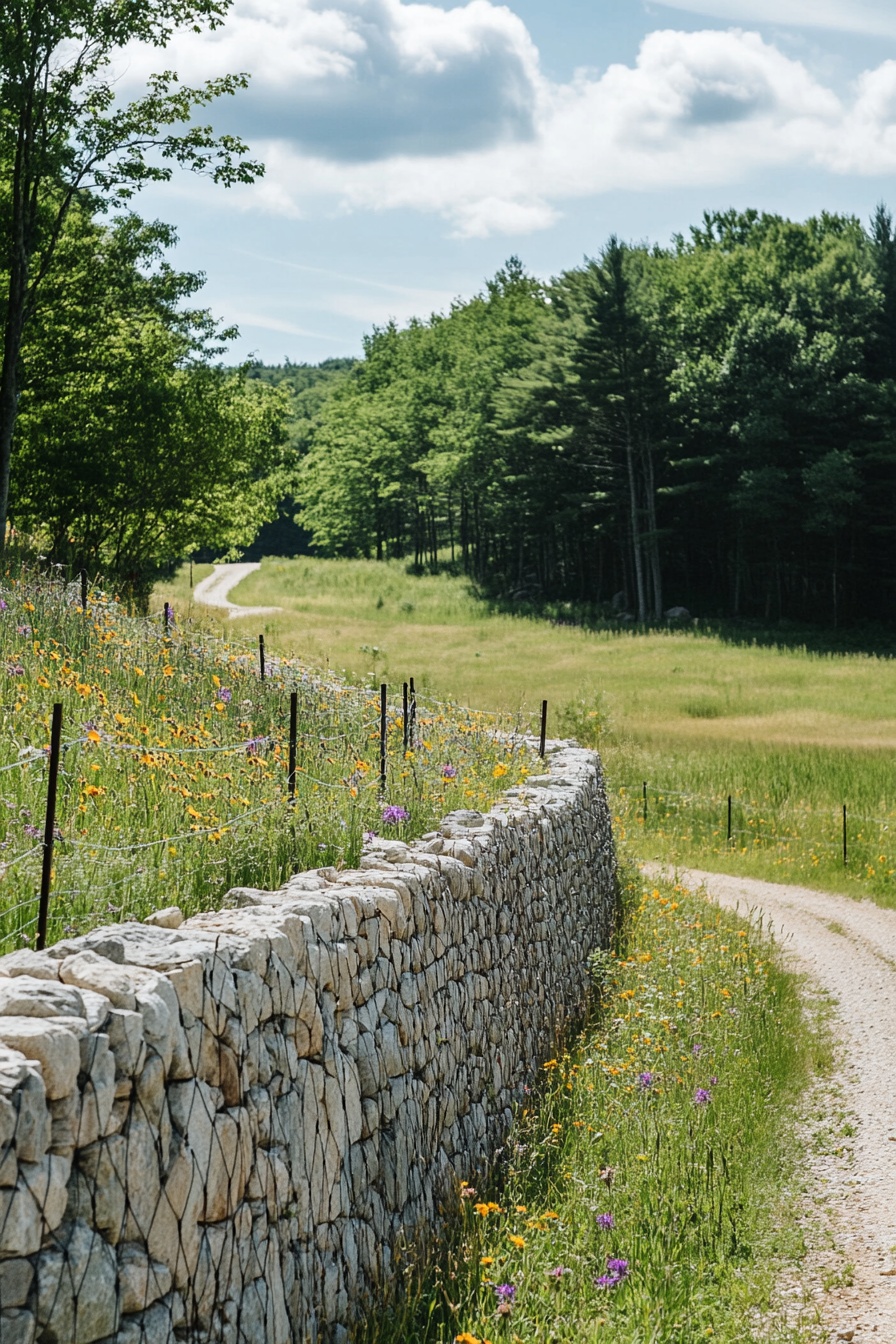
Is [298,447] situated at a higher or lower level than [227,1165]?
higher

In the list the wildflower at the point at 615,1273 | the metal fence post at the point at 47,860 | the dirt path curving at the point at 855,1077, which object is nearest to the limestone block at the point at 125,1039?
the metal fence post at the point at 47,860

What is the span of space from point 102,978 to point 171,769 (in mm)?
3709

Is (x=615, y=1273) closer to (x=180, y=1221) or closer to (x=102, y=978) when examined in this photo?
(x=180, y=1221)

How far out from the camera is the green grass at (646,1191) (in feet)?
20.2

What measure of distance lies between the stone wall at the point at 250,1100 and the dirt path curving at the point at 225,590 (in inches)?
1516

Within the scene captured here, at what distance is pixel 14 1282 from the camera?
3.38m

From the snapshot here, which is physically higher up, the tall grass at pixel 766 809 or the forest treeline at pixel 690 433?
the forest treeline at pixel 690 433

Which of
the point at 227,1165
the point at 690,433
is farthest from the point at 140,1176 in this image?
the point at 690,433

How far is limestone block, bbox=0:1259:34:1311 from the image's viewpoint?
3342 mm

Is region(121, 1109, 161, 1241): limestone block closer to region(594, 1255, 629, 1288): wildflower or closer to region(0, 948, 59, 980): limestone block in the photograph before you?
region(0, 948, 59, 980): limestone block

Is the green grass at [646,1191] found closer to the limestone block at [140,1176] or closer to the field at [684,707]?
the limestone block at [140,1176]

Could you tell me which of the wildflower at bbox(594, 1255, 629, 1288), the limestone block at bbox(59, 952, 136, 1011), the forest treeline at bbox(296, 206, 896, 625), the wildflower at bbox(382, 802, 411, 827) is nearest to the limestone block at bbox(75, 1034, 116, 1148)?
the limestone block at bbox(59, 952, 136, 1011)

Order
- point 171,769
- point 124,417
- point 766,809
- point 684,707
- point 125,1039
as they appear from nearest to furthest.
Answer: point 125,1039 < point 171,769 < point 766,809 < point 124,417 < point 684,707

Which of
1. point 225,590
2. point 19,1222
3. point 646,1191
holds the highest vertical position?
point 225,590
